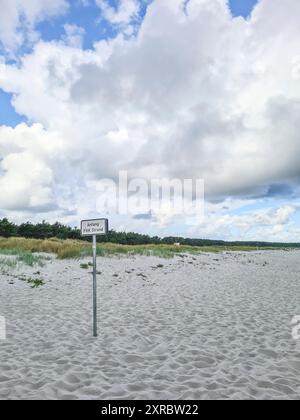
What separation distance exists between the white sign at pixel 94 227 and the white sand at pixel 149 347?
244 cm

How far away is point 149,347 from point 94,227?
9.46ft

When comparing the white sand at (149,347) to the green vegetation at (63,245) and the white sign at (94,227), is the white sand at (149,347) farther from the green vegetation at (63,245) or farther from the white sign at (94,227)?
the green vegetation at (63,245)

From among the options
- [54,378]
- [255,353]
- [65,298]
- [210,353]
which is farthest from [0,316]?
[255,353]

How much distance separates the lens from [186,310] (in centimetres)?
1229

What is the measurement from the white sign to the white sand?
8.01ft

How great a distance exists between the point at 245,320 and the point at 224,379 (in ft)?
15.3

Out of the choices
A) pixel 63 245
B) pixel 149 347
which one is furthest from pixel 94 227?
pixel 63 245

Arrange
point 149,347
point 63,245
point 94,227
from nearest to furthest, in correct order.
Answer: point 149,347
point 94,227
point 63,245

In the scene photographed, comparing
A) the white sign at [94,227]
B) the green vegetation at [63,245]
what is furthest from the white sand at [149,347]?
the green vegetation at [63,245]

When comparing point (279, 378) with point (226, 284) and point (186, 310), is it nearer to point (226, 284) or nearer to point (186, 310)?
point (186, 310)

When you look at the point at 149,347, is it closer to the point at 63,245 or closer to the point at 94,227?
the point at 94,227

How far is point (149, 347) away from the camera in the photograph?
26.6 feet

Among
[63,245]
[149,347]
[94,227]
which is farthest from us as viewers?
[63,245]

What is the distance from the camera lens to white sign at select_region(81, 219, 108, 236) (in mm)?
8383
